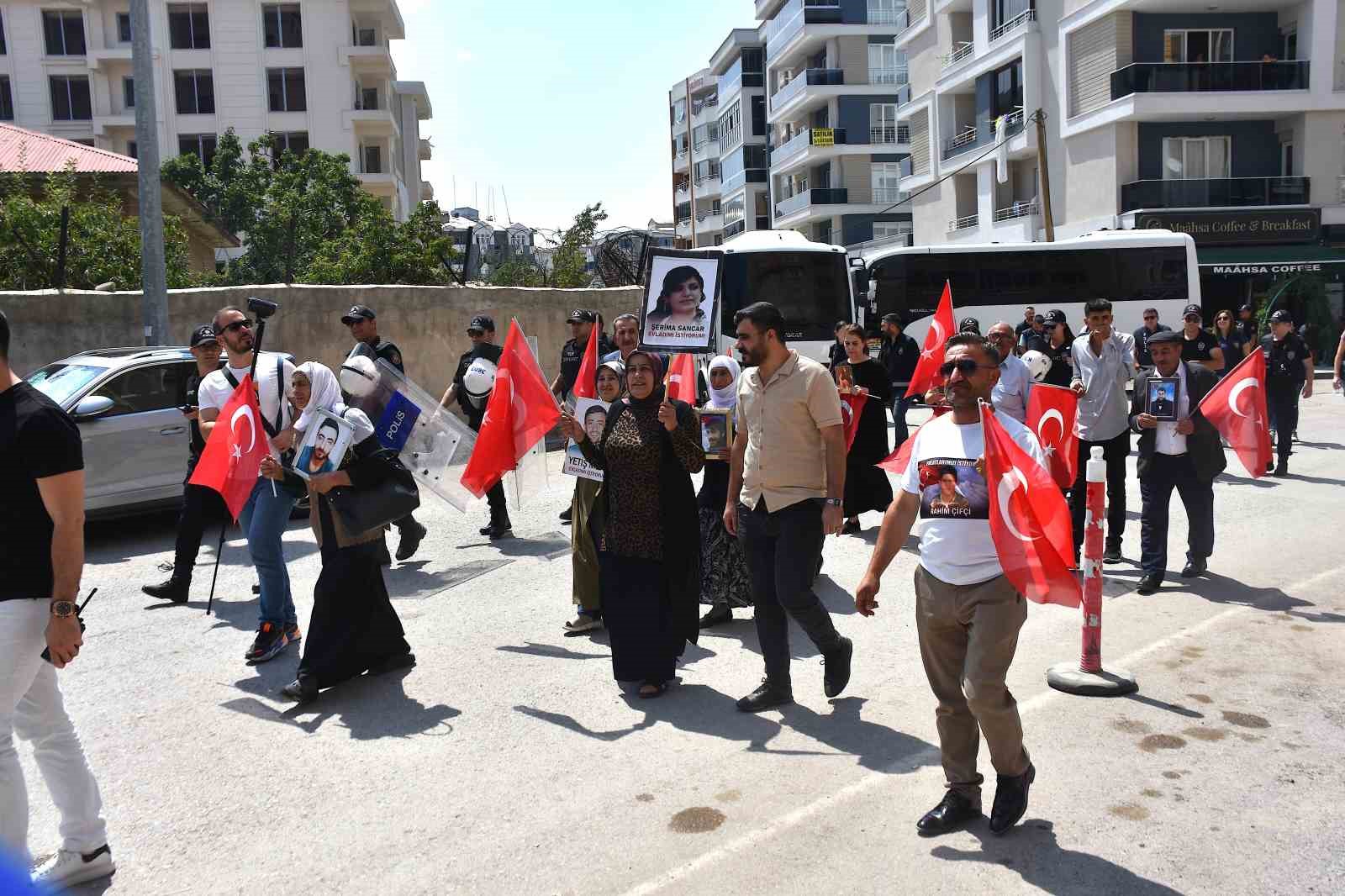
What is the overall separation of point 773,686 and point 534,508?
A: 20.7ft

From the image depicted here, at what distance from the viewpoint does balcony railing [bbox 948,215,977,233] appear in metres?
41.8

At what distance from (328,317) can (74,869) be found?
12571 millimetres

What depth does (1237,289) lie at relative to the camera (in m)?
34.0

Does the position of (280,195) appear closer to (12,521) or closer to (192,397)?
(192,397)

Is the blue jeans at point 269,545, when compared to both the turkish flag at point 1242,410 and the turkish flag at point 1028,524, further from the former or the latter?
the turkish flag at point 1242,410

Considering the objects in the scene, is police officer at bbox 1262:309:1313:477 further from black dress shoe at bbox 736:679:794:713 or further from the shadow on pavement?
the shadow on pavement

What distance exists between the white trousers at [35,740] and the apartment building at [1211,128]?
3318cm

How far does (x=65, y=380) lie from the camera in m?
10.2

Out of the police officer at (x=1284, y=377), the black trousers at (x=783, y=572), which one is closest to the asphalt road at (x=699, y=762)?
the black trousers at (x=783, y=572)

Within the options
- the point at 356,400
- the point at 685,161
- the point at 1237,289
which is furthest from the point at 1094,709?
the point at 685,161

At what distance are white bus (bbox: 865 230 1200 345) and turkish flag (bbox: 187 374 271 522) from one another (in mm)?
20808

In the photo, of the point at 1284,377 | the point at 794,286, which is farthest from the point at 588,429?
the point at 794,286

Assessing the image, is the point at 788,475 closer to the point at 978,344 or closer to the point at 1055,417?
the point at 978,344

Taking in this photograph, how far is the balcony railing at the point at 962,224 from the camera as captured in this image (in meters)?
41.8
